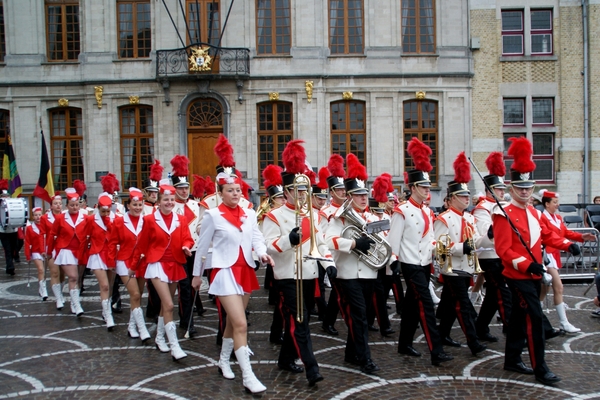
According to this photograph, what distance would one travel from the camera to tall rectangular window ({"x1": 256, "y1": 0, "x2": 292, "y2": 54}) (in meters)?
24.4

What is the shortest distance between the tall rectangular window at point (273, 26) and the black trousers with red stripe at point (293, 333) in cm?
1918

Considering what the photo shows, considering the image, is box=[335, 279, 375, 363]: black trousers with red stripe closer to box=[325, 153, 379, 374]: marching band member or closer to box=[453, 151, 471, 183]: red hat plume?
box=[325, 153, 379, 374]: marching band member

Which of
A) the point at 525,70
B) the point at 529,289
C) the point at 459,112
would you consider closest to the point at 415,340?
the point at 529,289

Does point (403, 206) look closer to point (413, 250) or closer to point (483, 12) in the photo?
point (413, 250)

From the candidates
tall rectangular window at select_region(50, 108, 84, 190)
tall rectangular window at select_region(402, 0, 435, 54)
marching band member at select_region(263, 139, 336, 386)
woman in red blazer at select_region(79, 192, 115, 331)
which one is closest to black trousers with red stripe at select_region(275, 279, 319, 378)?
marching band member at select_region(263, 139, 336, 386)

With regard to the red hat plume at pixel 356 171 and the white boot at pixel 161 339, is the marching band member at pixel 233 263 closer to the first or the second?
the white boot at pixel 161 339

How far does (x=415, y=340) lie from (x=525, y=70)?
19.3 meters

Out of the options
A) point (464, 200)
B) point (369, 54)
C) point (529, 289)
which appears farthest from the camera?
point (369, 54)

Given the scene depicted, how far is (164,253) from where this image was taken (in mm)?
7504

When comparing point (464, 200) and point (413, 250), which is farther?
point (464, 200)

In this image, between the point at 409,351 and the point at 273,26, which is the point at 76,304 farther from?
the point at 273,26

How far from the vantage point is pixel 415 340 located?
810 centimetres

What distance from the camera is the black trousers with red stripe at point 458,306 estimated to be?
7246mm

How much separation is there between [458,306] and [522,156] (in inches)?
77.2
